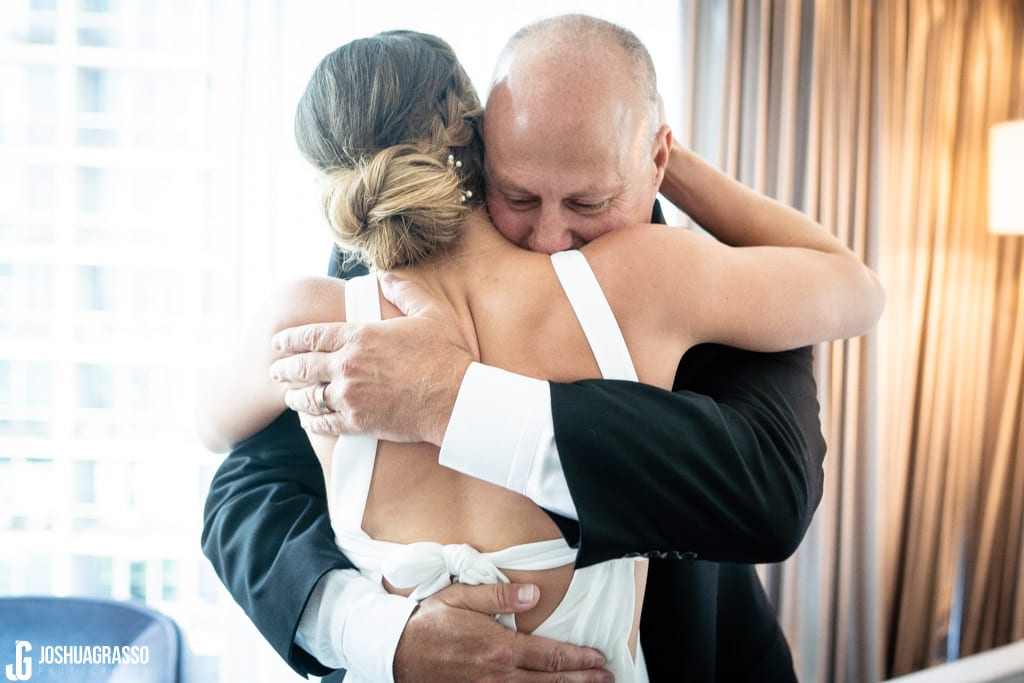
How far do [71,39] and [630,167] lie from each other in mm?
2005

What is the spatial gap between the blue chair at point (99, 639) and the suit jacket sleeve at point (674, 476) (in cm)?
133

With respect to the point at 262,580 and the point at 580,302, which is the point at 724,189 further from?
the point at 262,580

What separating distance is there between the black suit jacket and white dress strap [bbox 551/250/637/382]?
0.11 feet

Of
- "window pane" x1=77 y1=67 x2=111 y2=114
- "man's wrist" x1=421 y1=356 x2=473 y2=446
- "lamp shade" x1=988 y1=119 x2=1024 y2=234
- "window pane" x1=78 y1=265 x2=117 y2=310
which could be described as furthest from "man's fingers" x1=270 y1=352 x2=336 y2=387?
"lamp shade" x1=988 y1=119 x2=1024 y2=234

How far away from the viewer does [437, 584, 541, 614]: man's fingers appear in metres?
0.81

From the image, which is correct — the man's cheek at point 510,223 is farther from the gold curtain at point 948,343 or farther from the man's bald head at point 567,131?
the gold curtain at point 948,343

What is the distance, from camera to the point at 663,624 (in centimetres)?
106

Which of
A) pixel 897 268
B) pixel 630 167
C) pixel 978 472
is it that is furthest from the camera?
pixel 978 472

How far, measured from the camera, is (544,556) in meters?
0.83

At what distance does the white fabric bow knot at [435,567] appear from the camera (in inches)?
32.0

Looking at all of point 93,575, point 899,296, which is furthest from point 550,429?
point 899,296

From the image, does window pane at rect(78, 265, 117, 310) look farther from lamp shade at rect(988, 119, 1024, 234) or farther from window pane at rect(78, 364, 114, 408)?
lamp shade at rect(988, 119, 1024, 234)

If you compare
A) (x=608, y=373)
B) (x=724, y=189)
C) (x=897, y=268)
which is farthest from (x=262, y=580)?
(x=897, y=268)

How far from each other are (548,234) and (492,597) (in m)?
0.44
